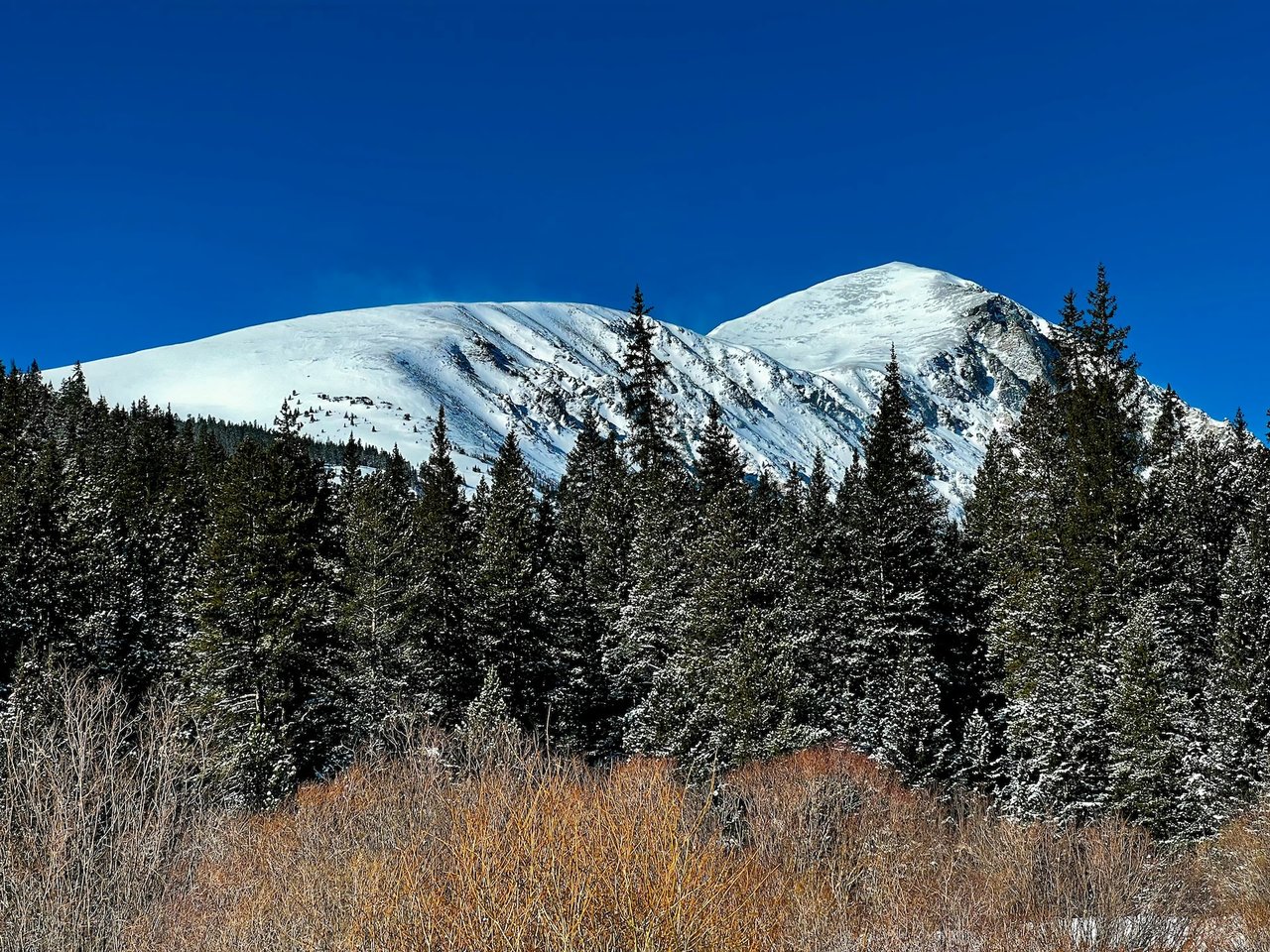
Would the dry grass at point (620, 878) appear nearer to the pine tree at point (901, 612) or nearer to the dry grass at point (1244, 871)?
the dry grass at point (1244, 871)

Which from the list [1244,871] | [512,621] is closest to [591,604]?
[512,621]

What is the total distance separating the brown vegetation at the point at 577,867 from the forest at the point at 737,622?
8.00 ft

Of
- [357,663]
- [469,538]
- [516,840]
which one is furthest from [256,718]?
[516,840]

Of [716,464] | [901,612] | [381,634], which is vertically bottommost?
[381,634]

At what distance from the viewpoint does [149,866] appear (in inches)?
886

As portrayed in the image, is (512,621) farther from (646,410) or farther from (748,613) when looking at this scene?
(646,410)

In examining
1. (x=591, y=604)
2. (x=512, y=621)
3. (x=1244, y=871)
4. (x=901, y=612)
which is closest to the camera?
(x=1244, y=871)

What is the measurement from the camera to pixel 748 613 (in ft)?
132

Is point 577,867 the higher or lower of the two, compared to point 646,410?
lower

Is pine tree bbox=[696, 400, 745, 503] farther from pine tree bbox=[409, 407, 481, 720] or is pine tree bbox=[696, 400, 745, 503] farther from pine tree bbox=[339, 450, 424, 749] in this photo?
pine tree bbox=[339, 450, 424, 749]

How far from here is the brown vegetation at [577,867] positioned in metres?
8.59

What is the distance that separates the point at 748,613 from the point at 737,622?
62cm

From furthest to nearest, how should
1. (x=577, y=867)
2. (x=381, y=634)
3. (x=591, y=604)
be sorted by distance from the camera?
(x=591, y=604) → (x=381, y=634) → (x=577, y=867)

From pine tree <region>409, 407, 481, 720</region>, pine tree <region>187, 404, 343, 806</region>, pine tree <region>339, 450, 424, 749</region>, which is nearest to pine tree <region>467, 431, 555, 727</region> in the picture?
pine tree <region>409, 407, 481, 720</region>
